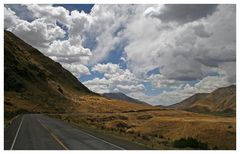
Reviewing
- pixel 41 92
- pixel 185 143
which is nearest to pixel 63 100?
pixel 41 92

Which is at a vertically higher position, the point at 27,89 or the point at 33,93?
the point at 27,89

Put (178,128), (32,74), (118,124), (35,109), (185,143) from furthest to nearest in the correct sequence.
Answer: (32,74)
(35,109)
(118,124)
(178,128)
(185,143)

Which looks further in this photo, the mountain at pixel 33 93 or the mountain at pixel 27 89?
the mountain at pixel 33 93

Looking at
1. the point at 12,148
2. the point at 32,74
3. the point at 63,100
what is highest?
the point at 32,74

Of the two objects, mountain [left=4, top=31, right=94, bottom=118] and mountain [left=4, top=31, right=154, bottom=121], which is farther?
mountain [left=4, top=31, right=154, bottom=121]

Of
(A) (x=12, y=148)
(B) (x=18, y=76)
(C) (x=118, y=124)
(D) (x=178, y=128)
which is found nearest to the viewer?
(A) (x=12, y=148)

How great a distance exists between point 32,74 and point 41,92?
1537 centimetres

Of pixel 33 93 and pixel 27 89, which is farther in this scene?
pixel 27 89

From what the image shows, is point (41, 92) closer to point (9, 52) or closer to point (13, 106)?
point (9, 52)

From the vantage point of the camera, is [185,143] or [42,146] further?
[185,143]

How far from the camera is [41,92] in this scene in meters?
153

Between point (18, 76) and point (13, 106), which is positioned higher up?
point (18, 76)

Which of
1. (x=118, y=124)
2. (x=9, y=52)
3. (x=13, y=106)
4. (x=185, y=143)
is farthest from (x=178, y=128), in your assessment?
(x=9, y=52)

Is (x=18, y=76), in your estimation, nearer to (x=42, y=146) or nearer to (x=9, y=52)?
(x=9, y=52)
